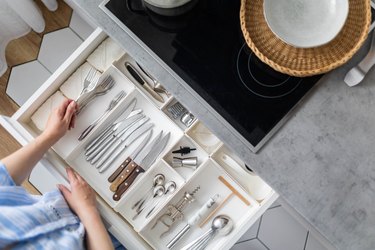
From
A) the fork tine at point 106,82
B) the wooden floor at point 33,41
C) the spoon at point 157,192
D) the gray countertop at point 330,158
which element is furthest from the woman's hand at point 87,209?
the wooden floor at point 33,41

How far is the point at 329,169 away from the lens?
0.77 m

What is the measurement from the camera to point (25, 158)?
100cm

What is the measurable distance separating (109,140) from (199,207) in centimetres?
27

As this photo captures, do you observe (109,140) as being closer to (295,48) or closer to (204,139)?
(204,139)

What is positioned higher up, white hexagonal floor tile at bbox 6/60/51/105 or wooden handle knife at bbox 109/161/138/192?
white hexagonal floor tile at bbox 6/60/51/105

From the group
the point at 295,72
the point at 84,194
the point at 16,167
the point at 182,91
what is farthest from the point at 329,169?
the point at 16,167

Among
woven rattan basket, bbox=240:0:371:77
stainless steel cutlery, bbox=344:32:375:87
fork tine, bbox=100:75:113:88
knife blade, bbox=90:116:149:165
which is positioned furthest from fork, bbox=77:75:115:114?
stainless steel cutlery, bbox=344:32:375:87

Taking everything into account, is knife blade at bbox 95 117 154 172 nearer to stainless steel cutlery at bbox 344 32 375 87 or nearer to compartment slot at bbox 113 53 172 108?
compartment slot at bbox 113 53 172 108

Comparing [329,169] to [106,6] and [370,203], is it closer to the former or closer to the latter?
[370,203]

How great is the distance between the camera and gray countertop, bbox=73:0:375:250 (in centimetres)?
77

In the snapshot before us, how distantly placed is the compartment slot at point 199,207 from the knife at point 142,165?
0.33ft

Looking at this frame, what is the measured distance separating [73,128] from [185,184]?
0.30m

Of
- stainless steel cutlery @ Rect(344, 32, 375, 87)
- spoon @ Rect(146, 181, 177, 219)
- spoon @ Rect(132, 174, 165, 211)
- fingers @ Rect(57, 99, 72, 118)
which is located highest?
fingers @ Rect(57, 99, 72, 118)

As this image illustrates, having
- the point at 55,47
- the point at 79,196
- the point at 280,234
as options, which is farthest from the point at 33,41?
the point at 280,234
